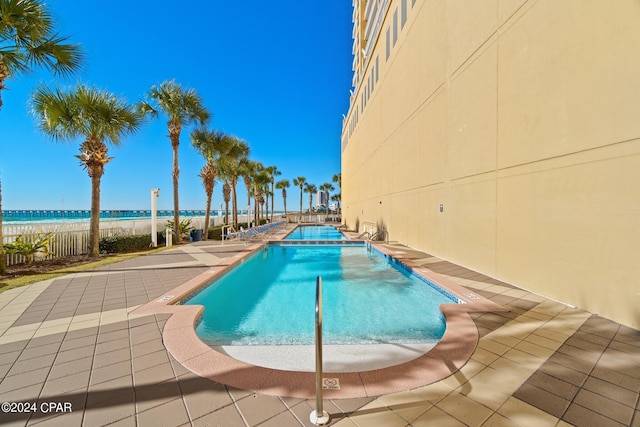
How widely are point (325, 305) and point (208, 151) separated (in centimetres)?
1422

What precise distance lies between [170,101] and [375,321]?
13.9 meters

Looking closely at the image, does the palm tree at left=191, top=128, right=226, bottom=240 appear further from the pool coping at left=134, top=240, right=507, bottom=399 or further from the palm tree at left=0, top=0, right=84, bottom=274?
the pool coping at left=134, top=240, right=507, bottom=399

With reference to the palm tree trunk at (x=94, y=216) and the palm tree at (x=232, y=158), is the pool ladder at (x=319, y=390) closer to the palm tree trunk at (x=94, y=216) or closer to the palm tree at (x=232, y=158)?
the palm tree trunk at (x=94, y=216)

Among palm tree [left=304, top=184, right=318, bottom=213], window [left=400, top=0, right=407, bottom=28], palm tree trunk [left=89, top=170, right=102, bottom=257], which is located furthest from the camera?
palm tree [left=304, top=184, right=318, bottom=213]

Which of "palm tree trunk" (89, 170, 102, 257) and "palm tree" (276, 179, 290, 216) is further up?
"palm tree" (276, 179, 290, 216)

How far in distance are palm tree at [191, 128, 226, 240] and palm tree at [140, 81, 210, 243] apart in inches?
76.5

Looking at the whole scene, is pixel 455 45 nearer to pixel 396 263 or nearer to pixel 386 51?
pixel 396 263

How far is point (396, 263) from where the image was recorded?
8.13 meters

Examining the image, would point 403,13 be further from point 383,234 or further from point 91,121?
point 91,121

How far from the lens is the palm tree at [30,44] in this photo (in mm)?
5621

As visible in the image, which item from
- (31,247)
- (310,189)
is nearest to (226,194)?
(31,247)

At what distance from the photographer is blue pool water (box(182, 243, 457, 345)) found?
3.93 metres

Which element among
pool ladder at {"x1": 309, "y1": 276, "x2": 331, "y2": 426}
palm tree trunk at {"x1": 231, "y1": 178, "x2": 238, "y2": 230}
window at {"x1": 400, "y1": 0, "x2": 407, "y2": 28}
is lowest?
pool ladder at {"x1": 309, "y1": 276, "x2": 331, "y2": 426}
